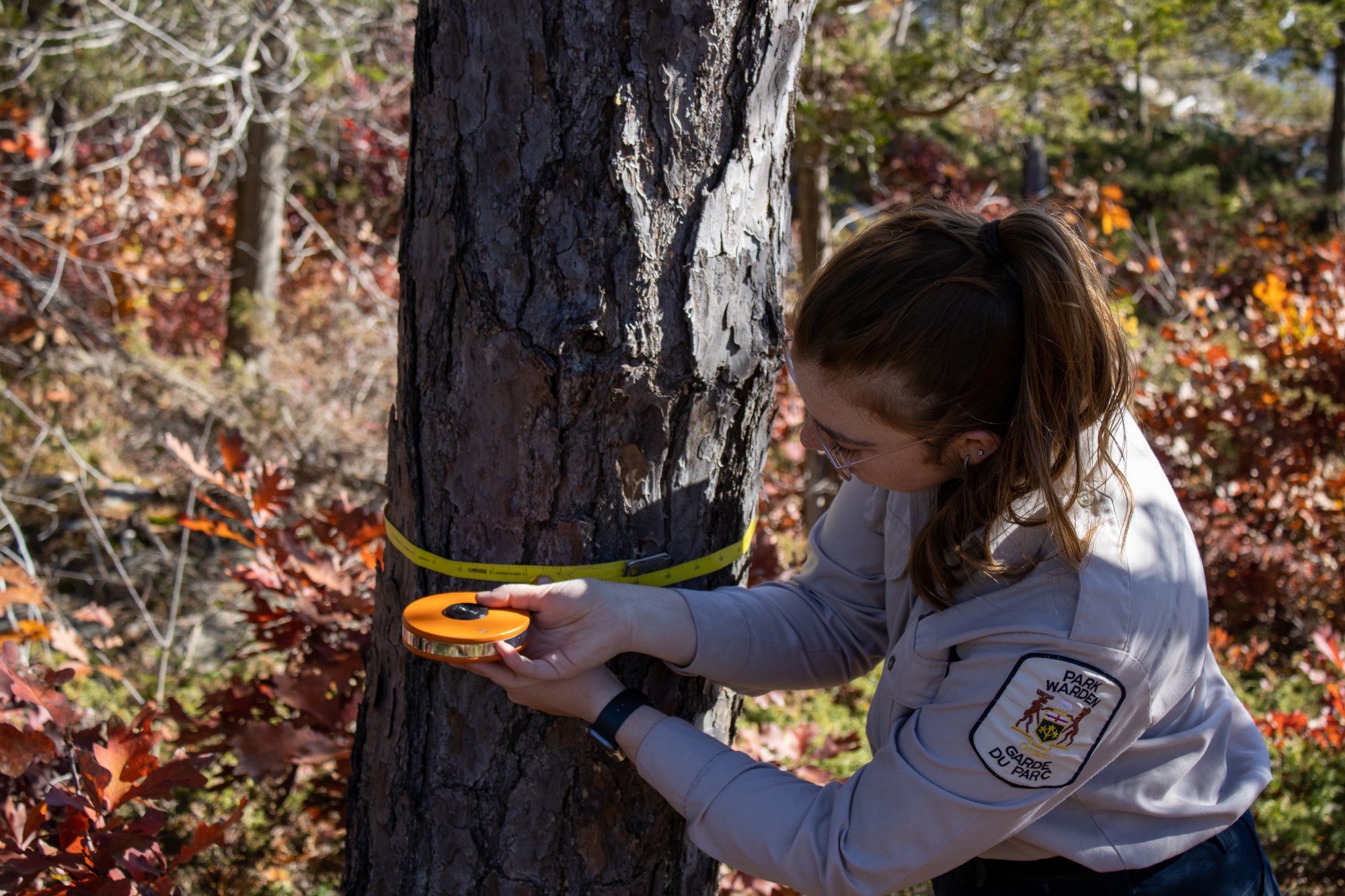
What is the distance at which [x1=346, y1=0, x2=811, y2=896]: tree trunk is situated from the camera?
4.77ft

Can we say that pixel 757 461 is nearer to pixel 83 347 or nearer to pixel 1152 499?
pixel 1152 499

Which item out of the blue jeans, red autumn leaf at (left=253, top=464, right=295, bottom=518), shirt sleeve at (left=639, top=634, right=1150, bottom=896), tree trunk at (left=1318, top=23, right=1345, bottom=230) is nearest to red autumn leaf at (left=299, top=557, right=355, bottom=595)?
red autumn leaf at (left=253, top=464, right=295, bottom=518)

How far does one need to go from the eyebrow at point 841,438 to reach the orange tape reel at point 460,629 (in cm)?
53

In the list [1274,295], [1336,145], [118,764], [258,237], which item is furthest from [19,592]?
[1336,145]

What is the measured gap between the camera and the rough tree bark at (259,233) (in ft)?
23.3

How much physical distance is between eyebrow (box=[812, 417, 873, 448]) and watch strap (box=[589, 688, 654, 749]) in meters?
0.51

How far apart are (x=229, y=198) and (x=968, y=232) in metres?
9.87

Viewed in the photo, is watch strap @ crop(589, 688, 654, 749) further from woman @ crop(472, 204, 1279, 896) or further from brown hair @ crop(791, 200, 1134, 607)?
brown hair @ crop(791, 200, 1134, 607)

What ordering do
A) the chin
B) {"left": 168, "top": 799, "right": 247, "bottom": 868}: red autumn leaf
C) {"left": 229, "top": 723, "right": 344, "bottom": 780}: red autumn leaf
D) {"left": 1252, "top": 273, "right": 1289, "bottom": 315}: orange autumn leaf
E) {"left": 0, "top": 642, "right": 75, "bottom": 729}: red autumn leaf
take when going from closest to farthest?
1. the chin
2. {"left": 168, "top": 799, "right": 247, "bottom": 868}: red autumn leaf
3. {"left": 0, "top": 642, "right": 75, "bottom": 729}: red autumn leaf
4. {"left": 229, "top": 723, "right": 344, "bottom": 780}: red autumn leaf
5. {"left": 1252, "top": 273, "right": 1289, "bottom": 315}: orange autumn leaf

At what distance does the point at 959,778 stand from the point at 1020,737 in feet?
0.32

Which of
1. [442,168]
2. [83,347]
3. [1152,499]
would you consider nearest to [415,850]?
[442,168]

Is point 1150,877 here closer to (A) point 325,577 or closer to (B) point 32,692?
(A) point 325,577

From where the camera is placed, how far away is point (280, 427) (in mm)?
5707

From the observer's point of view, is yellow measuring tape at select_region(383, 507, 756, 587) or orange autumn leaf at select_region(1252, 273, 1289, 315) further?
orange autumn leaf at select_region(1252, 273, 1289, 315)
